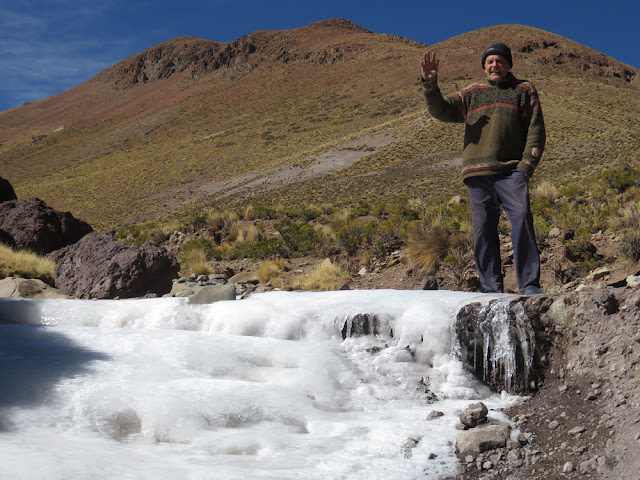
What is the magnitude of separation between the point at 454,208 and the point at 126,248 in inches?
238

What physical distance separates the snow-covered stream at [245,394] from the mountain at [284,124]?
1154 centimetres

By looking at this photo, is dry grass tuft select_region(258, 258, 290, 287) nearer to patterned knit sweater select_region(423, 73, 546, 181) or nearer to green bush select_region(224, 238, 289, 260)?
green bush select_region(224, 238, 289, 260)

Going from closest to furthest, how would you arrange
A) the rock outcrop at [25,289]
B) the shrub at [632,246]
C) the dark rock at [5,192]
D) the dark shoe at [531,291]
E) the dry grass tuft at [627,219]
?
the dark shoe at [531,291], the shrub at [632,246], the dry grass tuft at [627,219], the rock outcrop at [25,289], the dark rock at [5,192]

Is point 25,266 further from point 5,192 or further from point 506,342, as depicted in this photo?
point 506,342

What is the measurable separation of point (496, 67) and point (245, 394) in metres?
3.30

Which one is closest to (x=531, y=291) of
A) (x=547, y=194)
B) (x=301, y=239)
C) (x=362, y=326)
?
(x=362, y=326)

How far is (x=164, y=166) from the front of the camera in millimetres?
52938

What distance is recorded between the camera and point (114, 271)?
7984 millimetres

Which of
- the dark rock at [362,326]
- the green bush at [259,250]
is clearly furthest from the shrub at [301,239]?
the dark rock at [362,326]

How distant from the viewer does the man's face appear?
4.37m

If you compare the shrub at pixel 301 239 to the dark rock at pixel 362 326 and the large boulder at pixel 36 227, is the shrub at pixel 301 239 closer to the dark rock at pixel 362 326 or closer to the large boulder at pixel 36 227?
the large boulder at pixel 36 227

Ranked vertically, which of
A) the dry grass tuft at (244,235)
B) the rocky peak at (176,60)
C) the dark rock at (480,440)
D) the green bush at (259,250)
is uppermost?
the rocky peak at (176,60)

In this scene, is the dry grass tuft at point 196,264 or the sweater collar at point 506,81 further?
the dry grass tuft at point 196,264

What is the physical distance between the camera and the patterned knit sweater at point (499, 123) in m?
4.30
